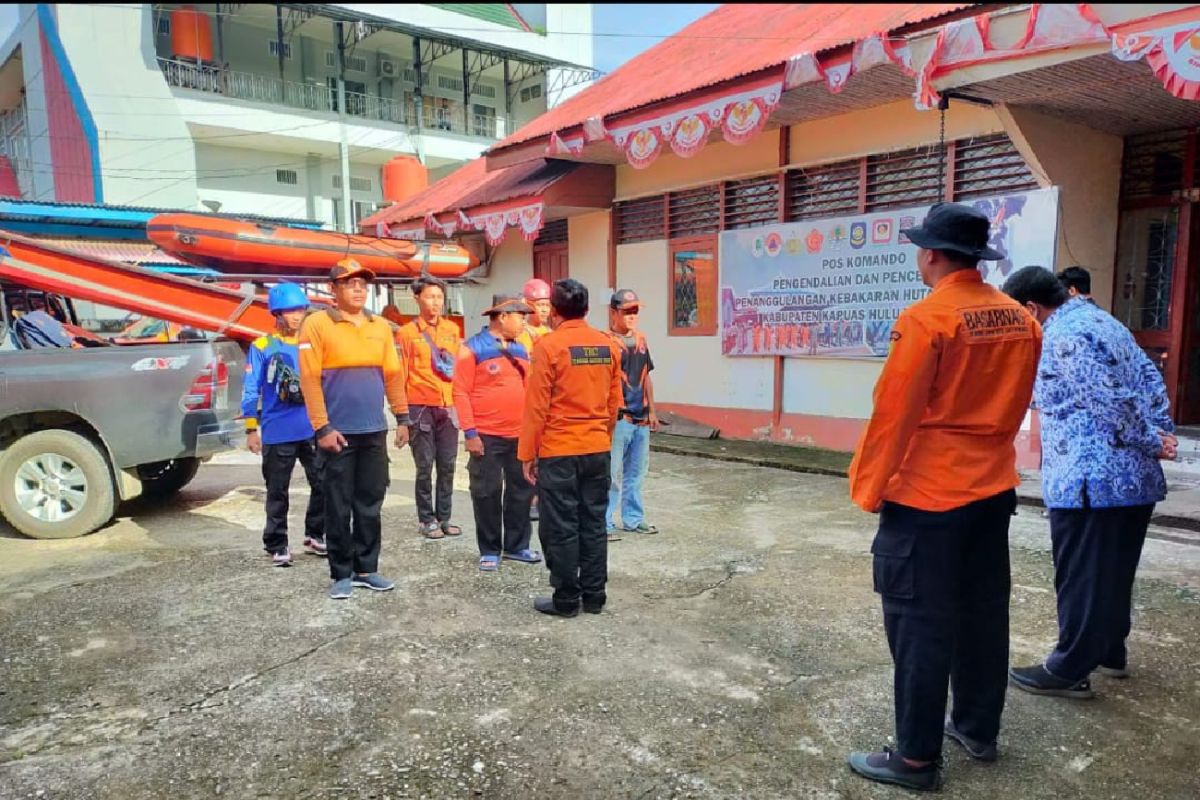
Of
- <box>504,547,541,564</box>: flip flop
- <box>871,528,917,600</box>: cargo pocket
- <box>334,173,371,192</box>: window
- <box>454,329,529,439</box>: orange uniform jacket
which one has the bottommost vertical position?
<box>504,547,541,564</box>: flip flop

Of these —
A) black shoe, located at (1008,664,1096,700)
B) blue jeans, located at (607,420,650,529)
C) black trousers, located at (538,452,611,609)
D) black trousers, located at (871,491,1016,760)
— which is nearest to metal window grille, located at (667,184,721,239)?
blue jeans, located at (607,420,650,529)

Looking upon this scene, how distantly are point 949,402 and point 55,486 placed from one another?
566cm

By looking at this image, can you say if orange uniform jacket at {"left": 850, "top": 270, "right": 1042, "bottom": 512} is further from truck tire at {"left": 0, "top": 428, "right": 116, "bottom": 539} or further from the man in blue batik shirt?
truck tire at {"left": 0, "top": 428, "right": 116, "bottom": 539}

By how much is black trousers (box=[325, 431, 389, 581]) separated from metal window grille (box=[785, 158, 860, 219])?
5878mm

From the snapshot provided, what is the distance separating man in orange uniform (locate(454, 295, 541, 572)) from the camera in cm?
466

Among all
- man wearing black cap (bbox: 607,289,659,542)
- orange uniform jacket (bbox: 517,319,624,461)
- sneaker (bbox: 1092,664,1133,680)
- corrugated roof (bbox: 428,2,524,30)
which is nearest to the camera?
sneaker (bbox: 1092,664,1133,680)

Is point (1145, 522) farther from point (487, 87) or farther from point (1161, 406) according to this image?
point (487, 87)

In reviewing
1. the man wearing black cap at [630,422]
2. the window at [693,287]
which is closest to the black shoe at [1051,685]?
the man wearing black cap at [630,422]

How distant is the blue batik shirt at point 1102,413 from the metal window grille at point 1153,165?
16.6ft

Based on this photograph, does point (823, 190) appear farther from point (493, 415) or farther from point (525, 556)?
point (525, 556)

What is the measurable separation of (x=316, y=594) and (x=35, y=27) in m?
24.0

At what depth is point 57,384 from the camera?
17.3ft

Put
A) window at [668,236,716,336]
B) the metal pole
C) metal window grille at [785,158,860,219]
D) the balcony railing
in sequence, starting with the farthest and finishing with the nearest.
A: the metal pole → the balcony railing → window at [668,236,716,336] → metal window grille at [785,158,860,219]

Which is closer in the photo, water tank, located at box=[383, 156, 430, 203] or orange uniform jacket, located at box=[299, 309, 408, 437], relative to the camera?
orange uniform jacket, located at box=[299, 309, 408, 437]
